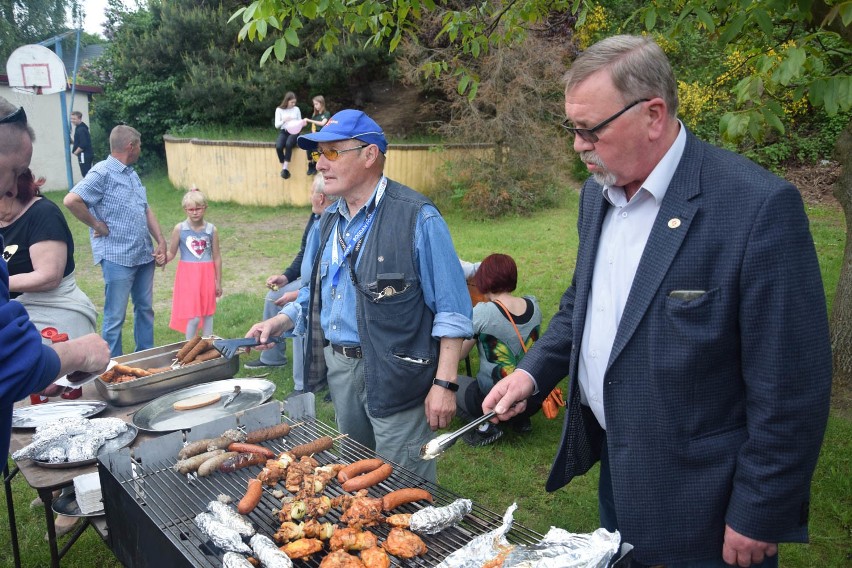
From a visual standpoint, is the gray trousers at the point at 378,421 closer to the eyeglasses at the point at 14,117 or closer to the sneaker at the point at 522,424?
the eyeglasses at the point at 14,117

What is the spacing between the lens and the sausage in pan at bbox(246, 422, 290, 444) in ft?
9.70

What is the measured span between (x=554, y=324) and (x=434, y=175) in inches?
517

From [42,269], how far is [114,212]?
99.6 inches

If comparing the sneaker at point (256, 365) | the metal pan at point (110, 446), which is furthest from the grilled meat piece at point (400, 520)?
the sneaker at point (256, 365)

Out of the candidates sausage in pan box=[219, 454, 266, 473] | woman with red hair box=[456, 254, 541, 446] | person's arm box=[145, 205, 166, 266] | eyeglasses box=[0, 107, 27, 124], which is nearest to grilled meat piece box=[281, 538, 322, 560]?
sausage in pan box=[219, 454, 266, 473]

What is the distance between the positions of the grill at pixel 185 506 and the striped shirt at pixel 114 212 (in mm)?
4128

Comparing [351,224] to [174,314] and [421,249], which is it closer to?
[421,249]

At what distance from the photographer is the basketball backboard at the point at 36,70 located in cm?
1466

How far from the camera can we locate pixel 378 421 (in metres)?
3.22

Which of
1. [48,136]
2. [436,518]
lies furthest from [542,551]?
[48,136]

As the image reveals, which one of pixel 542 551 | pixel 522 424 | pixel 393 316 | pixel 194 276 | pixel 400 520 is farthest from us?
pixel 194 276

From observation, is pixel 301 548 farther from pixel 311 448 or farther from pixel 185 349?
pixel 185 349

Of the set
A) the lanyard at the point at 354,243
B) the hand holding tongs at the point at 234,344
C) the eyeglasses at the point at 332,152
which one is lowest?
the hand holding tongs at the point at 234,344

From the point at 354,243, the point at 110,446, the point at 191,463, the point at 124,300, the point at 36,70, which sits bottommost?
the point at 124,300
